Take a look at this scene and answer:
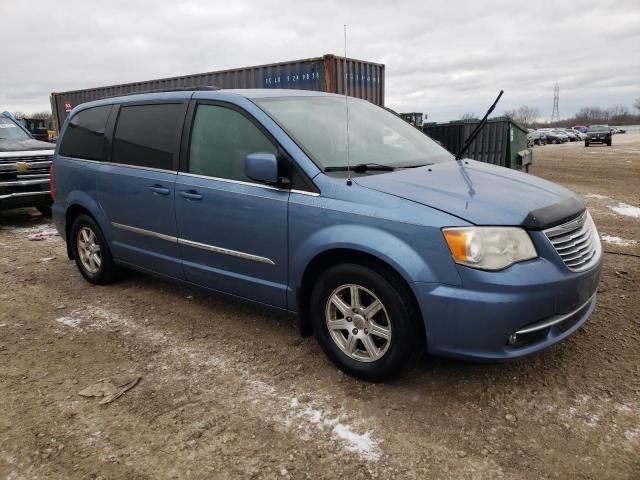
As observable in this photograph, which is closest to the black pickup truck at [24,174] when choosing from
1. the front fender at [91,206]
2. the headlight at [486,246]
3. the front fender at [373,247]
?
the front fender at [91,206]

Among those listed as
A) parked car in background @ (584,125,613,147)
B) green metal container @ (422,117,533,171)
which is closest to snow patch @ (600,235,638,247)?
green metal container @ (422,117,533,171)

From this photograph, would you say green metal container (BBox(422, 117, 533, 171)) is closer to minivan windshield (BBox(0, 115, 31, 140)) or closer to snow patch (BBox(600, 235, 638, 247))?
snow patch (BBox(600, 235, 638, 247))

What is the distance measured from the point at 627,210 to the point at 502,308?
7.20 m

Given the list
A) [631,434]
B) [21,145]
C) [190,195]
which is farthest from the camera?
[21,145]

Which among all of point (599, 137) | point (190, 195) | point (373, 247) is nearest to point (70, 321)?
point (190, 195)

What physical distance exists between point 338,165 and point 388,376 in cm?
133

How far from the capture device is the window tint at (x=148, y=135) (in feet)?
13.3

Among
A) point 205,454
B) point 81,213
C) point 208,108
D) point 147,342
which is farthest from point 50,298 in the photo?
point 205,454

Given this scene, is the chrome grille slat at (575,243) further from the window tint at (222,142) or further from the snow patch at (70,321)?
the snow patch at (70,321)

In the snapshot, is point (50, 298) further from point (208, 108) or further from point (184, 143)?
point (208, 108)

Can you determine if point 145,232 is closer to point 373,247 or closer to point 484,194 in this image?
point 373,247

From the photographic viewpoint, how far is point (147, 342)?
3834mm

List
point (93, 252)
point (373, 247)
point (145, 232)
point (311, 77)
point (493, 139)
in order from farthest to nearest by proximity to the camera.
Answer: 1. point (311, 77)
2. point (493, 139)
3. point (93, 252)
4. point (145, 232)
5. point (373, 247)

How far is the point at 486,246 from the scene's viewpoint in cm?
266
